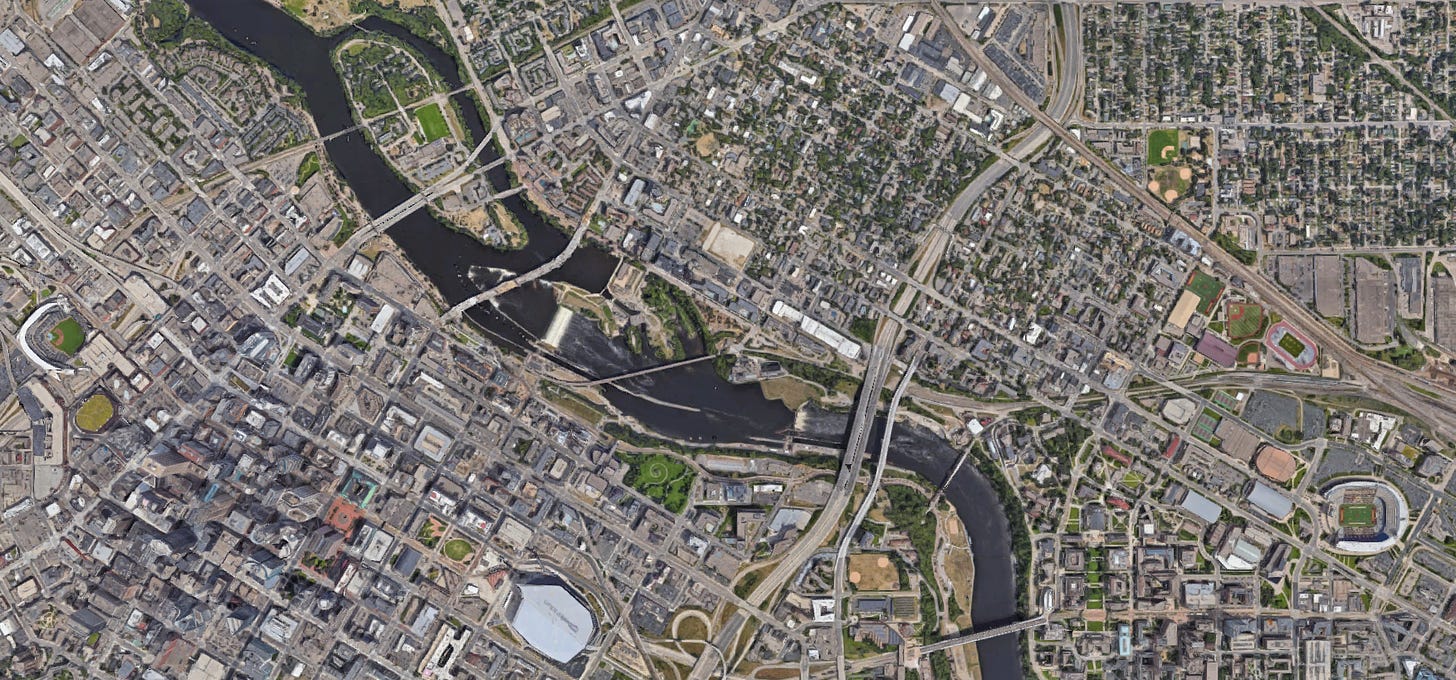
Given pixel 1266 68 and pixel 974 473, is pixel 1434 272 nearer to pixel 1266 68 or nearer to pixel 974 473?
pixel 1266 68

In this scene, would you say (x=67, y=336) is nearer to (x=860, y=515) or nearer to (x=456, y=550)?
(x=456, y=550)

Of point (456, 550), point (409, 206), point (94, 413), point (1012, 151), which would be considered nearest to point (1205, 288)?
point (1012, 151)

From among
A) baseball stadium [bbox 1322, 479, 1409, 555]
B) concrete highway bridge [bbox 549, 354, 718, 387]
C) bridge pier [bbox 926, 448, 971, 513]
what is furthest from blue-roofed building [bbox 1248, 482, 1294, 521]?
concrete highway bridge [bbox 549, 354, 718, 387]

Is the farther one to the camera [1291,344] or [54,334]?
[1291,344]

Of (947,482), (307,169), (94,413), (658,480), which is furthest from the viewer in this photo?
(947,482)

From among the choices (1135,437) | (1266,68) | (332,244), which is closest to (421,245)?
(332,244)

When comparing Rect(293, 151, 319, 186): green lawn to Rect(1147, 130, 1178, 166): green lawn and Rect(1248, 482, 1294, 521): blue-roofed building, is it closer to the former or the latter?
Rect(1147, 130, 1178, 166): green lawn

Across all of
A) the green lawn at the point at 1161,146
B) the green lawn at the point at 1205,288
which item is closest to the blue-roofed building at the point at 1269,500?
the green lawn at the point at 1205,288
